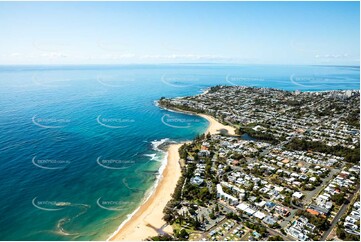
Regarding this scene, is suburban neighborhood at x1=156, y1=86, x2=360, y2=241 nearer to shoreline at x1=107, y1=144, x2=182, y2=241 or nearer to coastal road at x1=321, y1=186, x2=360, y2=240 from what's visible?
coastal road at x1=321, y1=186, x2=360, y2=240

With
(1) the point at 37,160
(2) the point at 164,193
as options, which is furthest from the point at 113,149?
(2) the point at 164,193

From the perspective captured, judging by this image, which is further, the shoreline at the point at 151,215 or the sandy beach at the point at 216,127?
the sandy beach at the point at 216,127

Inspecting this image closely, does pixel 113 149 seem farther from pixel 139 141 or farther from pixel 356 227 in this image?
pixel 356 227

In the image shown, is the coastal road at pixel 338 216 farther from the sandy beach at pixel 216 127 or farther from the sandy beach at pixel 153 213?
the sandy beach at pixel 216 127

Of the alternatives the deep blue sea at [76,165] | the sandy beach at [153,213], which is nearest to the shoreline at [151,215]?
the sandy beach at [153,213]

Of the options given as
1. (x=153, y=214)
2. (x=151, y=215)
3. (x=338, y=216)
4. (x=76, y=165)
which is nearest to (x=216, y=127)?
(x=76, y=165)

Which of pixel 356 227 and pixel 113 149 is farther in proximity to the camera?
pixel 113 149


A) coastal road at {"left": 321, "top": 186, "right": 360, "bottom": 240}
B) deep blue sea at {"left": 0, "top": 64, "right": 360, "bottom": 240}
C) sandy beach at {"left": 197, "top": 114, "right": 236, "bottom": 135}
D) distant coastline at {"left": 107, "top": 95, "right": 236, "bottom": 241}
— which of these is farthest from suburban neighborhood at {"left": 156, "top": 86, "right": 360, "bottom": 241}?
deep blue sea at {"left": 0, "top": 64, "right": 360, "bottom": 240}

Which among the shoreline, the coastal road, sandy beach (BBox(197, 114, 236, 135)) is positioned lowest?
the shoreline
